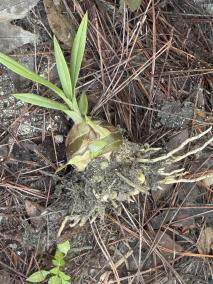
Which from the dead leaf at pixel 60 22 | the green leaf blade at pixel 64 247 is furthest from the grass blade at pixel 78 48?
the green leaf blade at pixel 64 247

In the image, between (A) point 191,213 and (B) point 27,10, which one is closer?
(B) point 27,10

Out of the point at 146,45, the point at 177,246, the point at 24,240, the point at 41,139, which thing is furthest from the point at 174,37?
the point at 24,240

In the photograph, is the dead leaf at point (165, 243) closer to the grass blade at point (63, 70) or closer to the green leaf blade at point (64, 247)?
the green leaf blade at point (64, 247)

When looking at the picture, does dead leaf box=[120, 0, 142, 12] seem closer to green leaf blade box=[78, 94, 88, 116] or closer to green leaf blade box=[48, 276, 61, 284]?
green leaf blade box=[78, 94, 88, 116]

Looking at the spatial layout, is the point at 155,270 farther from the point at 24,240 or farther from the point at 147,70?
the point at 147,70

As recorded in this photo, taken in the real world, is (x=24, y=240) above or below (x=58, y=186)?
below

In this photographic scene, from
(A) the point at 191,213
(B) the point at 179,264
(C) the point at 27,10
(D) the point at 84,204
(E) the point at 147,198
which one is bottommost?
(B) the point at 179,264
